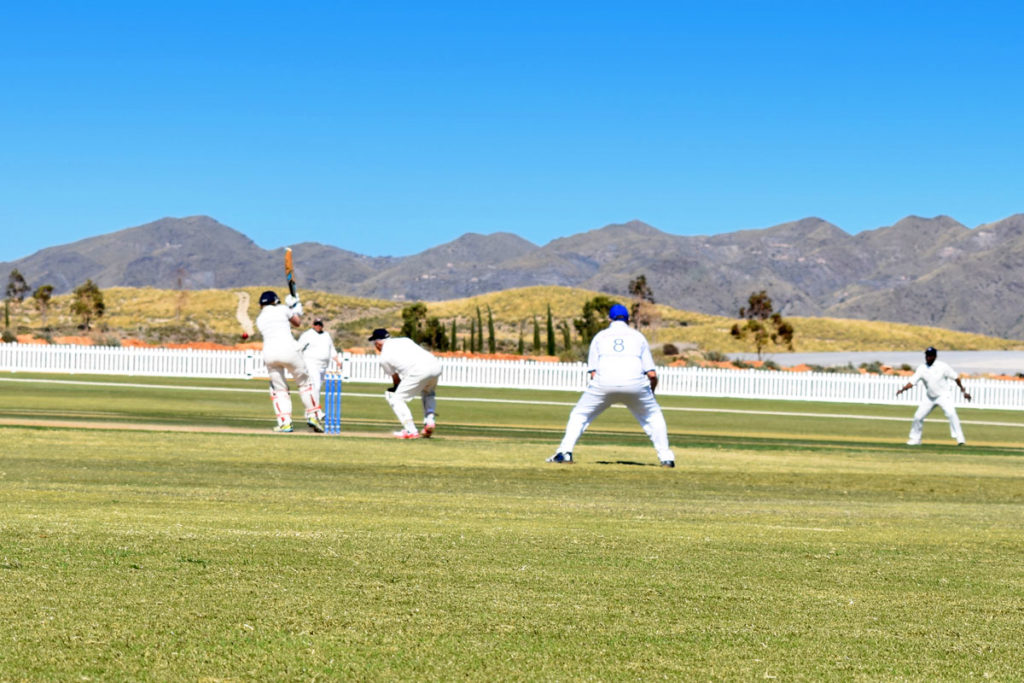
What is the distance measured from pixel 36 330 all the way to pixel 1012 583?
87.2 meters

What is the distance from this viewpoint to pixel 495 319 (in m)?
131

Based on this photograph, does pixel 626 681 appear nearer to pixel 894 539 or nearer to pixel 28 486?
pixel 894 539

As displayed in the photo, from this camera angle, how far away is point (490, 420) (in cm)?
2761

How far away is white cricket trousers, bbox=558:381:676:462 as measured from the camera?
14.3m

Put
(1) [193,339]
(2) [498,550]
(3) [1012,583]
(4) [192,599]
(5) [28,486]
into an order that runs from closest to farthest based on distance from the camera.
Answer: (4) [192,599] → (3) [1012,583] → (2) [498,550] → (5) [28,486] → (1) [193,339]

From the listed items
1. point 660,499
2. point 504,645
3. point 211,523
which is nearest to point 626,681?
point 504,645

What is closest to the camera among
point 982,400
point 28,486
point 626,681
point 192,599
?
point 626,681

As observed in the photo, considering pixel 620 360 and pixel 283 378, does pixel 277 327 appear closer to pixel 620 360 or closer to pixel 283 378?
pixel 283 378

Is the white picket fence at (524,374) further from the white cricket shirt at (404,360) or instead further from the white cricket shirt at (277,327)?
the white cricket shirt at (404,360)

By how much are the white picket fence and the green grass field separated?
97.2 feet

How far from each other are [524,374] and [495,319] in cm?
8440

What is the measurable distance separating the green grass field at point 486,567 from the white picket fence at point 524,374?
29639 millimetres

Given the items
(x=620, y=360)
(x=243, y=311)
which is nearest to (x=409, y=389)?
(x=620, y=360)

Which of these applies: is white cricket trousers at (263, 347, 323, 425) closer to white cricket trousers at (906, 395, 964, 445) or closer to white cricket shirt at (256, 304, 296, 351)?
white cricket shirt at (256, 304, 296, 351)
